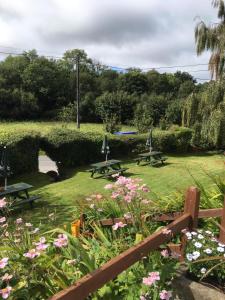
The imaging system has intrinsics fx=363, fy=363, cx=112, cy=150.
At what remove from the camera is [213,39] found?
54.8 feet

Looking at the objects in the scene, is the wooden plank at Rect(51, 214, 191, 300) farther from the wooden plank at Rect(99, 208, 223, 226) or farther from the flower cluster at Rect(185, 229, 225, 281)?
the wooden plank at Rect(99, 208, 223, 226)

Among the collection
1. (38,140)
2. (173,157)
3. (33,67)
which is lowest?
(173,157)

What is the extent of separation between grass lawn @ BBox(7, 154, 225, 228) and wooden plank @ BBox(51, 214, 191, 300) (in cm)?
477

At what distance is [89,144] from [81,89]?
54407 millimetres

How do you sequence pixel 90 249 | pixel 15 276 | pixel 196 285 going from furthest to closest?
pixel 90 249
pixel 196 285
pixel 15 276

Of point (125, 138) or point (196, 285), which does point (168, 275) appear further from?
point (125, 138)

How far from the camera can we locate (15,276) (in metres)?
2.04

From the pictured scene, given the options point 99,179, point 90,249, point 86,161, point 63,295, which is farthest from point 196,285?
point 86,161

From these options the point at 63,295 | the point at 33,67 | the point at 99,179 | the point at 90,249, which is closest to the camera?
the point at 63,295

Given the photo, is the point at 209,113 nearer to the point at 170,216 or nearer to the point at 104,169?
the point at 104,169

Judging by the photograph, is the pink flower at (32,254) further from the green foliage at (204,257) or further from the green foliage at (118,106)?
the green foliage at (118,106)

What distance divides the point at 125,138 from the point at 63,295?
15.6 meters

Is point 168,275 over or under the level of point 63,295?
under

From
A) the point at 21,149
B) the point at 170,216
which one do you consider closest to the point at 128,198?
the point at 170,216
